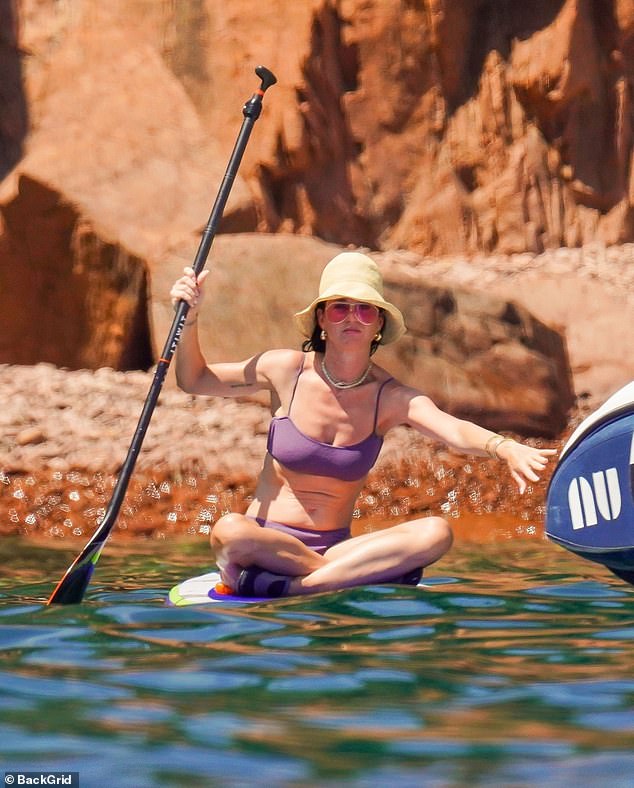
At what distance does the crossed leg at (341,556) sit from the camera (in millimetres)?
5113

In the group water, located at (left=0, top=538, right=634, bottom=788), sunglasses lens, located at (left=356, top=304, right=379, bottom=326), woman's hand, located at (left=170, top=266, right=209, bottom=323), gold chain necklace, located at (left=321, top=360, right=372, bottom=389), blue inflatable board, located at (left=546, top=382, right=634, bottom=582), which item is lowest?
water, located at (left=0, top=538, right=634, bottom=788)

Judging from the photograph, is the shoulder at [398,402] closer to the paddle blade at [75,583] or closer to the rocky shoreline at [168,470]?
the paddle blade at [75,583]

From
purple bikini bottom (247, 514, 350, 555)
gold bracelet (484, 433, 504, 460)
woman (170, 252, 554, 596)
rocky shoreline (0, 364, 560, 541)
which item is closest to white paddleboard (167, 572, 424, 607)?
woman (170, 252, 554, 596)

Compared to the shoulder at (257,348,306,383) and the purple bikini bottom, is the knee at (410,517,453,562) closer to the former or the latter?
the purple bikini bottom

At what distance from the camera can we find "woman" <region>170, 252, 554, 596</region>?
16.9 feet

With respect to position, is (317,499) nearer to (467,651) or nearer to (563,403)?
(467,651)

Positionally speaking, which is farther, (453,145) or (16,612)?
(453,145)

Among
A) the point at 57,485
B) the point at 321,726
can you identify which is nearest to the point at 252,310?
the point at 57,485

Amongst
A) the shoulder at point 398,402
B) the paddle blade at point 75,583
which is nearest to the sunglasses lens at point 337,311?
the shoulder at point 398,402

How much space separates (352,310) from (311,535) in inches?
33.8

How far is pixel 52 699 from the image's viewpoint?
3.39 meters

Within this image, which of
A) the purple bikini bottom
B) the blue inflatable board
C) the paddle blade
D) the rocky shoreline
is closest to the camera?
the blue inflatable board

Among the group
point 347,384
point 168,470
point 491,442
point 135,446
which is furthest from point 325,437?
point 168,470

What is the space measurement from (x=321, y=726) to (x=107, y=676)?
780 millimetres
